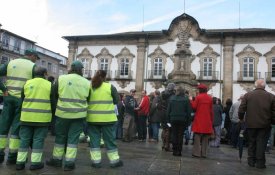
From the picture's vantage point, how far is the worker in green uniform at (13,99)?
561cm

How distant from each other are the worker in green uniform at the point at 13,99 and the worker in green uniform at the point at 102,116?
52.0 inches

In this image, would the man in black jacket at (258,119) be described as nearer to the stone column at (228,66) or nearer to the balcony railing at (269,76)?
the stone column at (228,66)

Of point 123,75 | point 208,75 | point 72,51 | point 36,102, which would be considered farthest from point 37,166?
point 72,51

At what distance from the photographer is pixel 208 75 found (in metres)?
29.4

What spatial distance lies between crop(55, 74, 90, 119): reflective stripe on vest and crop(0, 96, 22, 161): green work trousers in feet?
2.75

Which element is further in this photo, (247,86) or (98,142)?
(247,86)

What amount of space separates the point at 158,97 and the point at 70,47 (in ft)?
84.6

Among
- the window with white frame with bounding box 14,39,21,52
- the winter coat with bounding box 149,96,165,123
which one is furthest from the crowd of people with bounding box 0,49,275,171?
the window with white frame with bounding box 14,39,21,52

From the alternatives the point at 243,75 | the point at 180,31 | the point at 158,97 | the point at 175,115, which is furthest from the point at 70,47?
the point at 175,115

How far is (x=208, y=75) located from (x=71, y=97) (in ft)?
82.9

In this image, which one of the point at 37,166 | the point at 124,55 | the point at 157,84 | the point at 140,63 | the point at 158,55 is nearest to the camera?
the point at 37,166

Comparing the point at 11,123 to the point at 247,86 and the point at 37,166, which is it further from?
the point at 247,86

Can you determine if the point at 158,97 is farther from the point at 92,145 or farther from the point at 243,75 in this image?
the point at 243,75

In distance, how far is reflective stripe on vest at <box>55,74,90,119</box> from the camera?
546 cm
